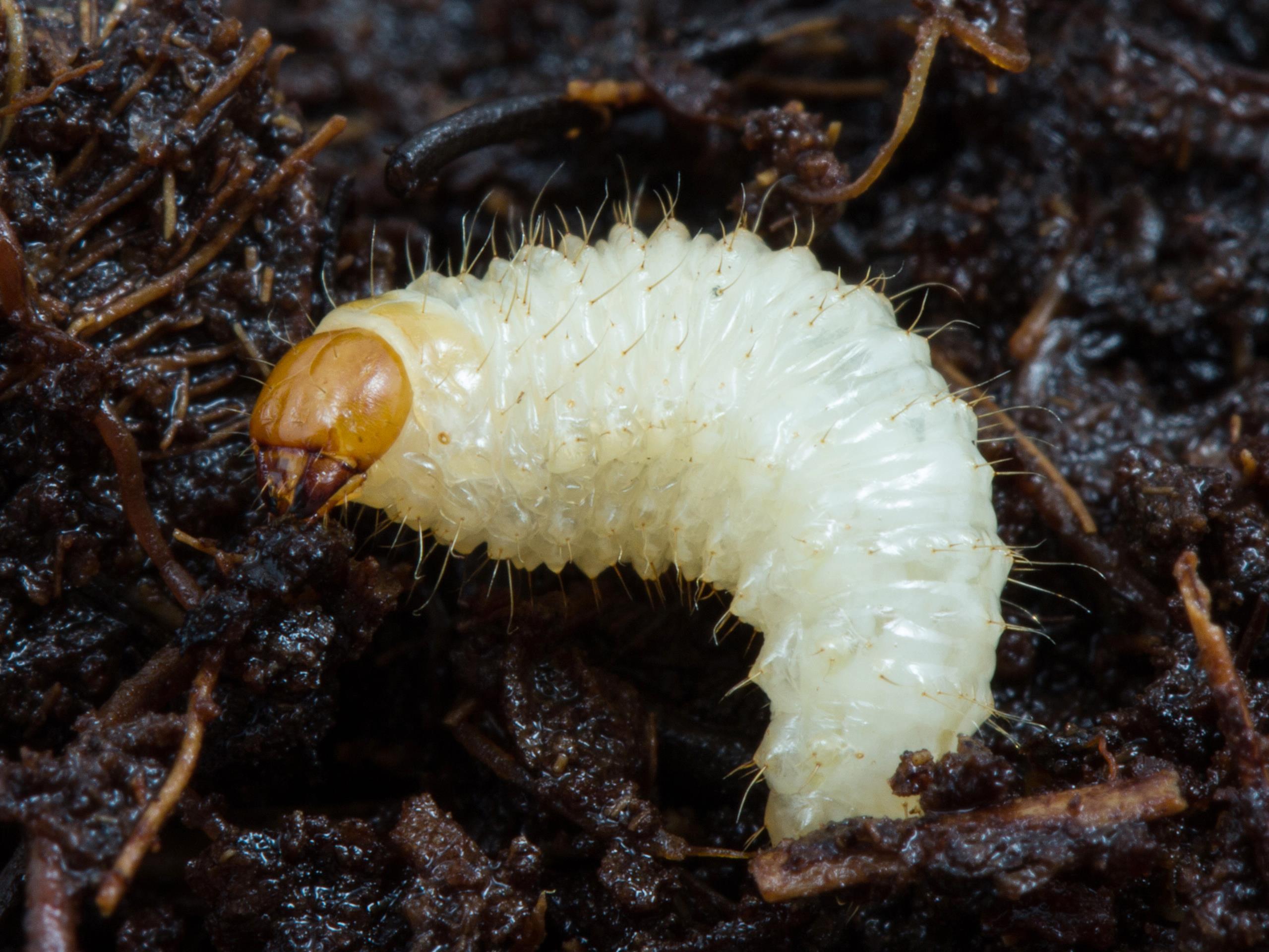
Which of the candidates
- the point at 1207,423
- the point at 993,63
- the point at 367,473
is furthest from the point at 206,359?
the point at 1207,423

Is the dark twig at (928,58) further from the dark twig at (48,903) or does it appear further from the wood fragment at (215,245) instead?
the dark twig at (48,903)

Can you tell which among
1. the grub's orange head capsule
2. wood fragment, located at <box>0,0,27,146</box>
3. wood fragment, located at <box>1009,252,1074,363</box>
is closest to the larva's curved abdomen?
the grub's orange head capsule

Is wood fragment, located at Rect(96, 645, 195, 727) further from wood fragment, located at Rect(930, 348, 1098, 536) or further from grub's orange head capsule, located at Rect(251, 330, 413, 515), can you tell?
wood fragment, located at Rect(930, 348, 1098, 536)

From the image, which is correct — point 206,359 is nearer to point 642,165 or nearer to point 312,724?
point 312,724

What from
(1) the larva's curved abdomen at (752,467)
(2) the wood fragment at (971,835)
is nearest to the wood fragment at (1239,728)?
(2) the wood fragment at (971,835)

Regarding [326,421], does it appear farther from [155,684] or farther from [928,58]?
[928,58]

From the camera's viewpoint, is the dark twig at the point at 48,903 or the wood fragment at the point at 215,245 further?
the wood fragment at the point at 215,245
